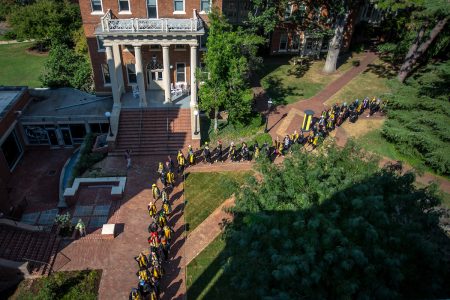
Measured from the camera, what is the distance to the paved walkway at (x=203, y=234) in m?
18.9

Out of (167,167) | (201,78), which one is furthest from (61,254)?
(201,78)

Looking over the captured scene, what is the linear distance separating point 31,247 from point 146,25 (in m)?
15.8

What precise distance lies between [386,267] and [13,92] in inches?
1153

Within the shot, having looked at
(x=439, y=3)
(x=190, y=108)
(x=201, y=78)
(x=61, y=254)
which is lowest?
(x=61, y=254)

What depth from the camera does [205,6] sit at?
27.3 metres

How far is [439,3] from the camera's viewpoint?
978 inches

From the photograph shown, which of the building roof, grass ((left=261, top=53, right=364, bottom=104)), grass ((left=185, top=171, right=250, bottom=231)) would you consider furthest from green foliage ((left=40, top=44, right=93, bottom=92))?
grass ((left=261, top=53, right=364, bottom=104))

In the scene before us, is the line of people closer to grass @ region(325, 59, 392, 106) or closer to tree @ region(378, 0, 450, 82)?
grass @ region(325, 59, 392, 106)

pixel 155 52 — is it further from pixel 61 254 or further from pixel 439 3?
pixel 439 3

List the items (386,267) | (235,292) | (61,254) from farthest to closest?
(61,254), (235,292), (386,267)

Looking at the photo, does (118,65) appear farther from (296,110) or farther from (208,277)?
(208,277)

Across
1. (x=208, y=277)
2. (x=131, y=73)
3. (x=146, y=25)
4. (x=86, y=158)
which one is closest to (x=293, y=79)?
(x=131, y=73)

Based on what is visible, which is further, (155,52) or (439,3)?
(155,52)

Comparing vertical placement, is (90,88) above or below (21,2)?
below
